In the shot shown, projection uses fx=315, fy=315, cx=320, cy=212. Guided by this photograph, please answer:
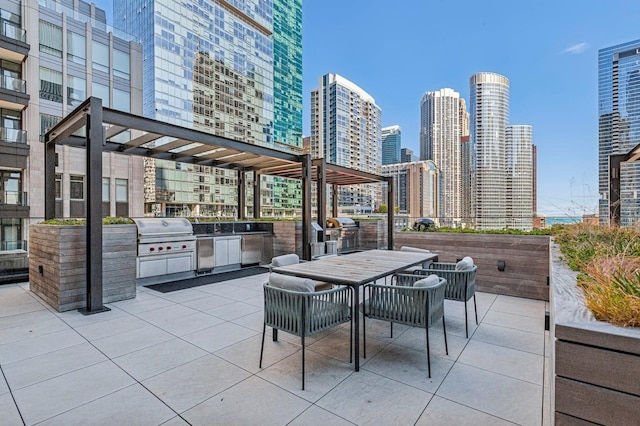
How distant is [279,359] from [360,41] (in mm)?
27928

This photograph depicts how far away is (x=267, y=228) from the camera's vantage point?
823 centimetres

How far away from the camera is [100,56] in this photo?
15.5 meters

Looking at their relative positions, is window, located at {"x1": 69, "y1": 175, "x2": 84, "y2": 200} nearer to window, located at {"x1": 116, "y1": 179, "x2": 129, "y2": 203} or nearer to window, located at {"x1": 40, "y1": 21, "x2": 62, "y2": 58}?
window, located at {"x1": 116, "y1": 179, "x2": 129, "y2": 203}

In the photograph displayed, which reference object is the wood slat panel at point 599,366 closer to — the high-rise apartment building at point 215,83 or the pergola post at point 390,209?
the pergola post at point 390,209

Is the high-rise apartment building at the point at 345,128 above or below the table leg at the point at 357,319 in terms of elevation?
above

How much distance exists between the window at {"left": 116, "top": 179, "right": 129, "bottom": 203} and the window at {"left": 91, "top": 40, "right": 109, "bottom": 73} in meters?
5.51

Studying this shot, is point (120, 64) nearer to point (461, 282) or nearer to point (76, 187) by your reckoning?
point (76, 187)

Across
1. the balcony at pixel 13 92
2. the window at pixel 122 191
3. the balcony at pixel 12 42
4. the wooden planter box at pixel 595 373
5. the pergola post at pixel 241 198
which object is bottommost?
the wooden planter box at pixel 595 373

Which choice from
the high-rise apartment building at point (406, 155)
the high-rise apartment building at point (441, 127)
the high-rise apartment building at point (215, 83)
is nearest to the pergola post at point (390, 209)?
the high-rise apartment building at point (215, 83)

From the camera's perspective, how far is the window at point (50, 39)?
13781mm

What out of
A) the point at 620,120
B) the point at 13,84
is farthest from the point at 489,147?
the point at 13,84

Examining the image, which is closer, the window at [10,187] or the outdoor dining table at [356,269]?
the outdoor dining table at [356,269]

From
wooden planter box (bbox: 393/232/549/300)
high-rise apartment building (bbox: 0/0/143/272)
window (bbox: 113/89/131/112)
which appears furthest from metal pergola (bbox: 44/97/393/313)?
window (bbox: 113/89/131/112)

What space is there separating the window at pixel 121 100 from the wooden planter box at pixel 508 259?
1702cm
